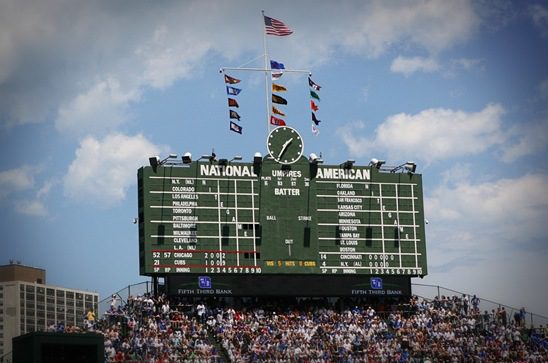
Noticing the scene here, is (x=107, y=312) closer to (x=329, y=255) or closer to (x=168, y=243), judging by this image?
(x=168, y=243)

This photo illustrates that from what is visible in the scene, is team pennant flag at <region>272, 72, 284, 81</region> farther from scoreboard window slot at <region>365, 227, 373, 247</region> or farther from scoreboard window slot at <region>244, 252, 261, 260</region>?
scoreboard window slot at <region>244, 252, 261, 260</region>

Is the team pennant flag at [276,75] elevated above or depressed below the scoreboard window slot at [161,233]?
above

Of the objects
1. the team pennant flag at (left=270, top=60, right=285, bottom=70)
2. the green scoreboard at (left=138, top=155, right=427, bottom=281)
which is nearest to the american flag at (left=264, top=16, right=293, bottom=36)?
the team pennant flag at (left=270, top=60, right=285, bottom=70)

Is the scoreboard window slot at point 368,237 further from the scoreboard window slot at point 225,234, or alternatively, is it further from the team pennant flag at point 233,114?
the team pennant flag at point 233,114

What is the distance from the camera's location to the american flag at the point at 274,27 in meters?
54.2

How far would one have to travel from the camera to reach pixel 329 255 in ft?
173

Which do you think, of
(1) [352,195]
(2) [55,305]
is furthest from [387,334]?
(2) [55,305]

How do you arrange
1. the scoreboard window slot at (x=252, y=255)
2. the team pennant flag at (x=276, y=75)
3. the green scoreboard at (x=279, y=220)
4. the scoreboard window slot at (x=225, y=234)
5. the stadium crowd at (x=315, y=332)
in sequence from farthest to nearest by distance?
1. the team pennant flag at (x=276, y=75)
2. the scoreboard window slot at (x=252, y=255)
3. the scoreboard window slot at (x=225, y=234)
4. the green scoreboard at (x=279, y=220)
5. the stadium crowd at (x=315, y=332)

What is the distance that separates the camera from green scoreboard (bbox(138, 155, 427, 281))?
50688 millimetres

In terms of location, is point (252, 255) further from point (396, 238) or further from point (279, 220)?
point (396, 238)

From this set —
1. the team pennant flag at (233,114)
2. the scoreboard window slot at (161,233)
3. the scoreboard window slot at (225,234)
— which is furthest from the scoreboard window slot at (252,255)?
the team pennant flag at (233,114)

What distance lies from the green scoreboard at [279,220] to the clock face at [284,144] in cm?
11

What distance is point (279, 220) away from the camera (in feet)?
172

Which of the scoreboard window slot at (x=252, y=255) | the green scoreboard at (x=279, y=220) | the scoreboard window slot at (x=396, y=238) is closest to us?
the green scoreboard at (x=279, y=220)
